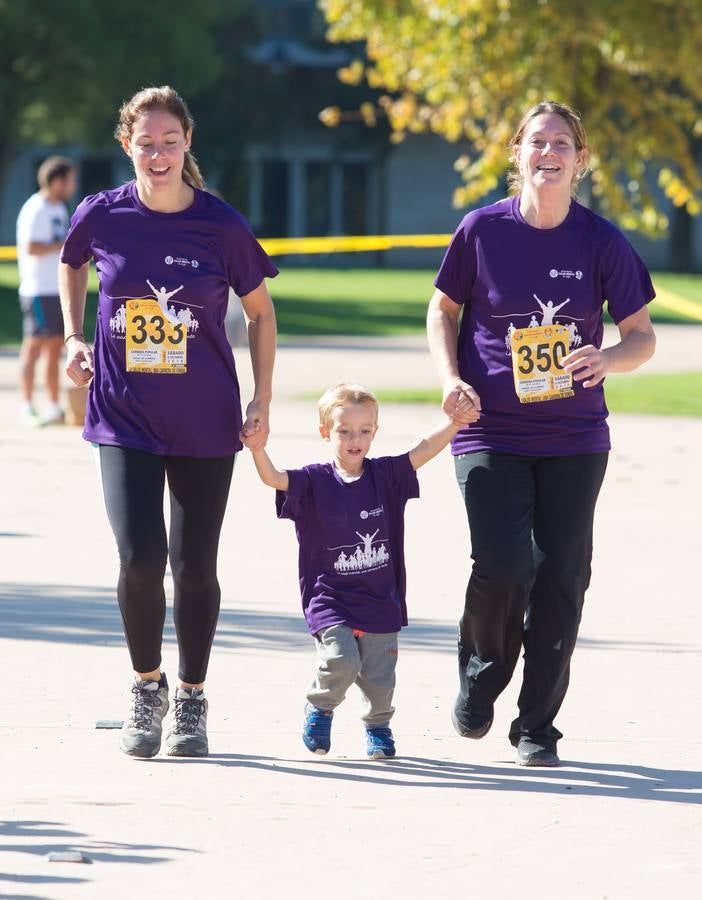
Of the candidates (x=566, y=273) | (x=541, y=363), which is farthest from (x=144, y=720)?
(x=566, y=273)

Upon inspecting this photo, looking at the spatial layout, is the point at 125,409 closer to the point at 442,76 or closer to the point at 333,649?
the point at 333,649

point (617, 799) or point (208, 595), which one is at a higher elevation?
point (208, 595)

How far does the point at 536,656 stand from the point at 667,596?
2.68 metres

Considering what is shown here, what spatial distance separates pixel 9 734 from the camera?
5.73m

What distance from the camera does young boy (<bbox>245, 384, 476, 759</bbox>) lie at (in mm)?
5648

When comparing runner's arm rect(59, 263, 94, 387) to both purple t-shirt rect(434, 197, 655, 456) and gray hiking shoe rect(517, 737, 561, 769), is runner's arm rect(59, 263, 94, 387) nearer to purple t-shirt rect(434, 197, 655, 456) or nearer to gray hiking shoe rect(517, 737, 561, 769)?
purple t-shirt rect(434, 197, 655, 456)

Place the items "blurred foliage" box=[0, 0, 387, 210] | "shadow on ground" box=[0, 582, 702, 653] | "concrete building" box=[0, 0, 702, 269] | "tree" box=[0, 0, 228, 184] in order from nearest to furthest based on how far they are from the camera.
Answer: "shadow on ground" box=[0, 582, 702, 653], "tree" box=[0, 0, 228, 184], "blurred foliage" box=[0, 0, 387, 210], "concrete building" box=[0, 0, 702, 269]

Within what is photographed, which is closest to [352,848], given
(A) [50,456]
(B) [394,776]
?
(B) [394,776]

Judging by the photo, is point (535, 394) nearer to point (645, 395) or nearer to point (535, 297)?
point (535, 297)

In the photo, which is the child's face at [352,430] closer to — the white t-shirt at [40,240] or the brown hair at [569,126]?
the brown hair at [569,126]

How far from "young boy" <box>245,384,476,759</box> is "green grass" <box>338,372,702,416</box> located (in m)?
10.6

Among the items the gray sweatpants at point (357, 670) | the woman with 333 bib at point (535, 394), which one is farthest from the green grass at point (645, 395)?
the gray sweatpants at point (357, 670)

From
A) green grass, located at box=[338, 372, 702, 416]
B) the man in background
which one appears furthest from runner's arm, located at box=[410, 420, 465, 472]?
green grass, located at box=[338, 372, 702, 416]

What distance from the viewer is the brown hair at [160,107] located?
18.4 ft
